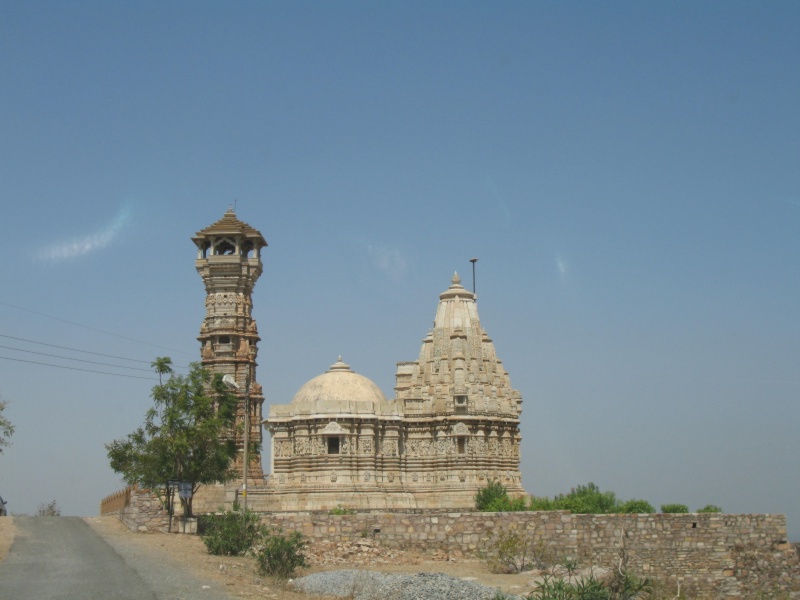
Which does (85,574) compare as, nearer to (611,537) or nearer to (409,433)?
(611,537)

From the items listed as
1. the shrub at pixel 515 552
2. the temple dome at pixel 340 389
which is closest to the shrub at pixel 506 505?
the temple dome at pixel 340 389

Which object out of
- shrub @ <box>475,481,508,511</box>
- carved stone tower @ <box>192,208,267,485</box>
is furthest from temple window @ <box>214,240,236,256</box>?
shrub @ <box>475,481,508,511</box>

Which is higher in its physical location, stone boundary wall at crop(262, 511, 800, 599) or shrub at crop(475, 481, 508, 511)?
shrub at crop(475, 481, 508, 511)

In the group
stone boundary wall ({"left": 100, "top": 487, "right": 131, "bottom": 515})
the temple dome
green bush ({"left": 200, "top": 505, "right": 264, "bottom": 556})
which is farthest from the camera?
the temple dome

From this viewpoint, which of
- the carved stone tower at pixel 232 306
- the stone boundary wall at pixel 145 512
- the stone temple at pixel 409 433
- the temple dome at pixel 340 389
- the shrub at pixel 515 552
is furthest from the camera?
the carved stone tower at pixel 232 306

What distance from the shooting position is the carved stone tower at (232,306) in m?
56.2

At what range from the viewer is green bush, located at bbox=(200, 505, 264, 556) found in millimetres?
27953

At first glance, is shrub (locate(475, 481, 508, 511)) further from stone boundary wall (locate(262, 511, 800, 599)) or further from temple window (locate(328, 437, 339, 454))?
stone boundary wall (locate(262, 511, 800, 599))

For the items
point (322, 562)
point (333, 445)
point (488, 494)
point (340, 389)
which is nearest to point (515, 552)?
point (322, 562)

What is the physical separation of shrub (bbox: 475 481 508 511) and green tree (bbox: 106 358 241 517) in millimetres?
15700

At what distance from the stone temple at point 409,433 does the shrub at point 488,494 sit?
978 mm

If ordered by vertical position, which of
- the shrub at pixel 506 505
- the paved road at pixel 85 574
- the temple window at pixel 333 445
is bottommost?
the paved road at pixel 85 574

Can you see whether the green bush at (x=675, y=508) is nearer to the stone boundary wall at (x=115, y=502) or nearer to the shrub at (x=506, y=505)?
the shrub at (x=506, y=505)

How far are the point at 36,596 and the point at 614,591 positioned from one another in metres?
12.3
